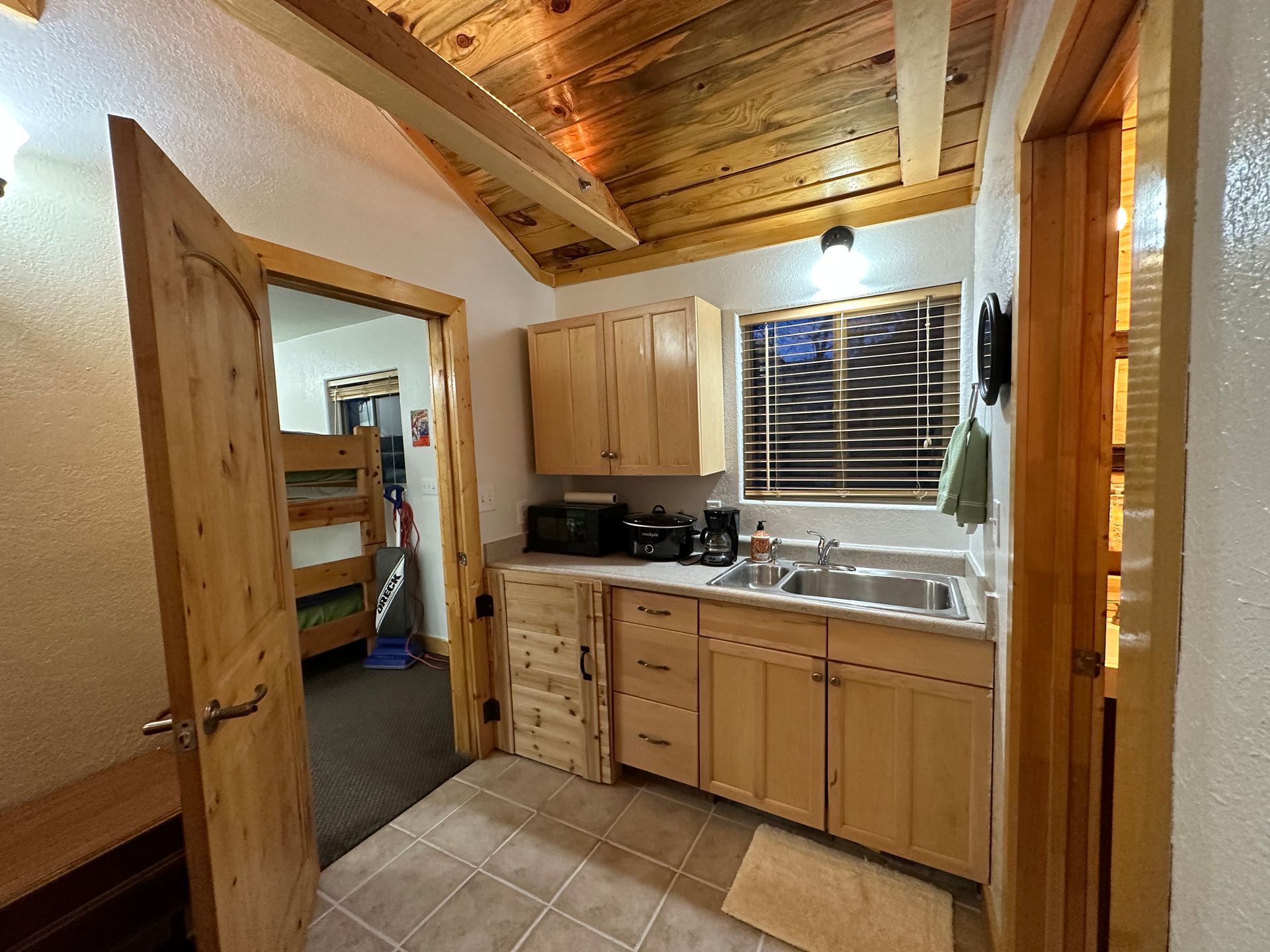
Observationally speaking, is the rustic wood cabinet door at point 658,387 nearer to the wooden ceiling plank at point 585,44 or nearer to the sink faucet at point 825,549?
the sink faucet at point 825,549

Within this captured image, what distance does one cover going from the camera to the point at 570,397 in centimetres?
249

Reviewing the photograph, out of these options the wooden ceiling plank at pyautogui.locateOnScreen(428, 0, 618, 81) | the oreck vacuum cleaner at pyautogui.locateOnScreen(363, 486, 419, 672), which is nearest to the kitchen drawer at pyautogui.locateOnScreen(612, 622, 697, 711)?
the oreck vacuum cleaner at pyautogui.locateOnScreen(363, 486, 419, 672)

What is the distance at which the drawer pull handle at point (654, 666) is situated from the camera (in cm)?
195

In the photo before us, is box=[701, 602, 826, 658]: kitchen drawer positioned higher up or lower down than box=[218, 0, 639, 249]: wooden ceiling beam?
lower down

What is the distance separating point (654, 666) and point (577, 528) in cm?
75

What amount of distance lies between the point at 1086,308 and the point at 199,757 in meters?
2.04

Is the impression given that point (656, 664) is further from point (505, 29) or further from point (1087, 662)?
point (505, 29)

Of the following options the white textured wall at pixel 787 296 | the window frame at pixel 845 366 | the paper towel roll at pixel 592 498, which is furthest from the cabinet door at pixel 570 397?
the window frame at pixel 845 366

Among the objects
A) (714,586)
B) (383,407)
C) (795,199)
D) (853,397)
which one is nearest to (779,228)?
(795,199)

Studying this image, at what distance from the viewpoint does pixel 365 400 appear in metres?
3.70

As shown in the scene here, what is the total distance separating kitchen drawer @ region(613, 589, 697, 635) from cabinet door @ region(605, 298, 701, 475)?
603 millimetres

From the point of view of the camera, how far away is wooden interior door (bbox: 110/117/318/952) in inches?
36.2

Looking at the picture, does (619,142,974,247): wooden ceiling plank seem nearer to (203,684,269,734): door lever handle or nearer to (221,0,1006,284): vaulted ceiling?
(221,0,1006,284): vaulted ceiling

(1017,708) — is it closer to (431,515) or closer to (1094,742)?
(1094,742)
